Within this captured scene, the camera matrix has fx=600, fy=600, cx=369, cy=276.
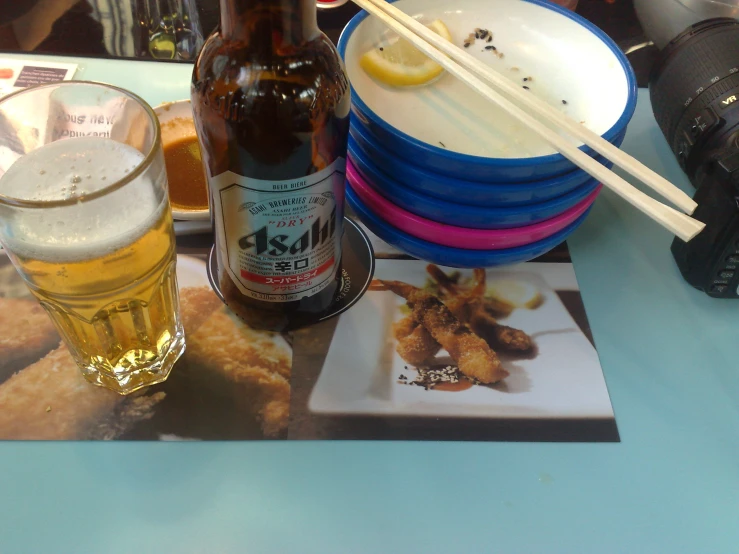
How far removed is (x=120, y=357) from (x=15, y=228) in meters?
0.16

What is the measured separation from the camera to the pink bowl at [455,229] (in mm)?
564

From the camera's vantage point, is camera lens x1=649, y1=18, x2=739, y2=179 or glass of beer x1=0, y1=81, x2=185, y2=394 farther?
camera lens x1=649, y1=18, x2=739, y2=179

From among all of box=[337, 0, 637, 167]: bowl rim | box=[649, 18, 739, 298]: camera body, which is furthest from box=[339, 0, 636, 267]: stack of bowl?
box=[649, 18, 739, 298]: camera body

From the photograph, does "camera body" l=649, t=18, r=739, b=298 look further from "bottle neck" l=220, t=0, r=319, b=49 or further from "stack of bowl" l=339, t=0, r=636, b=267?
"bottle neck" l=220, t=0, r=319, b=49

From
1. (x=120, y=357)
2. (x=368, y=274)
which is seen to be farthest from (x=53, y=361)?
(x=368, y=274)

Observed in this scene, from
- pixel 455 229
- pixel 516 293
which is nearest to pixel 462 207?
pixel 455 229

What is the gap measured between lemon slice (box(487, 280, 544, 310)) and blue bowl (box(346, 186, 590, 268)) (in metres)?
0.03

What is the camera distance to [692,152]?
668 millimetres

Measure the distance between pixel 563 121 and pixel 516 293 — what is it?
7.5 inches

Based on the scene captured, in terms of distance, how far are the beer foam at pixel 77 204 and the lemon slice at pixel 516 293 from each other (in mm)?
336

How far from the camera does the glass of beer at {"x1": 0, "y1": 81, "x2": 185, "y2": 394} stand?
42cm

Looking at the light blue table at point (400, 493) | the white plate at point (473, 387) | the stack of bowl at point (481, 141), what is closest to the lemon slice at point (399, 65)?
the stack of bowl at point (481, 141)

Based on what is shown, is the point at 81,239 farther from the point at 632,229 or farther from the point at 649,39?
the point at 649,39

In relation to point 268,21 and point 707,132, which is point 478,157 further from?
point 707,132
